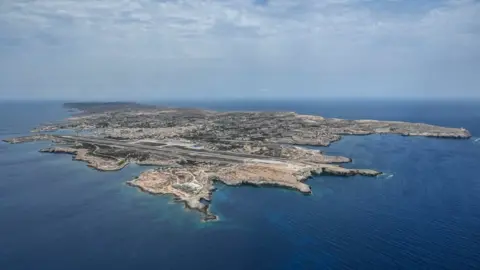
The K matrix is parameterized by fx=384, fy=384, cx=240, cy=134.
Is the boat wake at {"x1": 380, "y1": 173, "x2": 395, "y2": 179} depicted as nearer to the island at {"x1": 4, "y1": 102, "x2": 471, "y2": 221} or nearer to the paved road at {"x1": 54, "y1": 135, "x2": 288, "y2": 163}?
the island at {"x1": 4, "y1": 102, "x2": 471, "y2": 221}

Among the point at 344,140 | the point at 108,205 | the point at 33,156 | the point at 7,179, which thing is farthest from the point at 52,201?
the point at 344,140

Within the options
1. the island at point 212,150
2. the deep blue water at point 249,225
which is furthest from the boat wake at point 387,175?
the island at point 212,150

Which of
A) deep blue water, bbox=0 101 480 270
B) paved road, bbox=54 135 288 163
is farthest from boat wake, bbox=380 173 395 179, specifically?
paved road, bbox=54 135 288 163

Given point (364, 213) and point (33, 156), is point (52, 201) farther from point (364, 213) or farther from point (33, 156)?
point (364, 213)

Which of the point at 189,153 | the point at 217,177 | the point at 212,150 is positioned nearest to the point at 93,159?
the point at 189,153

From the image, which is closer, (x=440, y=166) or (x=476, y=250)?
(x=476, y=250)

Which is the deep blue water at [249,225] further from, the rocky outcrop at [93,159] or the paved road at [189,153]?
the paved road at [189,153]

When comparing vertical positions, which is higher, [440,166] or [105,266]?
[440,166]
